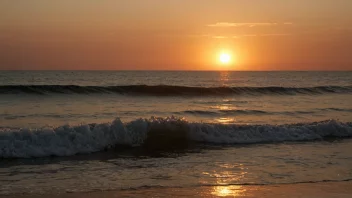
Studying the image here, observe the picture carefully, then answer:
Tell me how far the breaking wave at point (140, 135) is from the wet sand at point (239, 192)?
3913 mm

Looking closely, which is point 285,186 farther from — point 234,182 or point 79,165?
point 79,165

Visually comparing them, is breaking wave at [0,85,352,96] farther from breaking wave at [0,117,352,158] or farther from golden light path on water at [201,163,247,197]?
golden light path on water at [201,163,247,197]

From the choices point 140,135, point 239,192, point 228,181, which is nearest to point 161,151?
point 140,135

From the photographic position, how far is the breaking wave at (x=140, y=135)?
10547mm

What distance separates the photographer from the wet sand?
22.1 ft

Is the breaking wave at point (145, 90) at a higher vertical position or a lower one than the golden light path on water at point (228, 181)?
higher

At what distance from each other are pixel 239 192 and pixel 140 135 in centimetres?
586

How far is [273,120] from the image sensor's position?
57.2 ft

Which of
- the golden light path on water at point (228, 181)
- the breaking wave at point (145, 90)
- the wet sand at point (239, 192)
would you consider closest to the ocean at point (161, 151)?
the golden light path on water at point (228, 181)

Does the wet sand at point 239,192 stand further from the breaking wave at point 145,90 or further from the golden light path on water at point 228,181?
the breaking wave at point 145,90

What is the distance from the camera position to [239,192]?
6.99m

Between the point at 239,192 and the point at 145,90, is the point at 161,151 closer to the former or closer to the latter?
the point at 239,192

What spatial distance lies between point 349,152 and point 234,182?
16.1 ft

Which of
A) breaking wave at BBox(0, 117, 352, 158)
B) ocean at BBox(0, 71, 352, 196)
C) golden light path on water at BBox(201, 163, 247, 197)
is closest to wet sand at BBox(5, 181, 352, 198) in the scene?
golden light path on water at BBox(201, 163, 247, 197)
